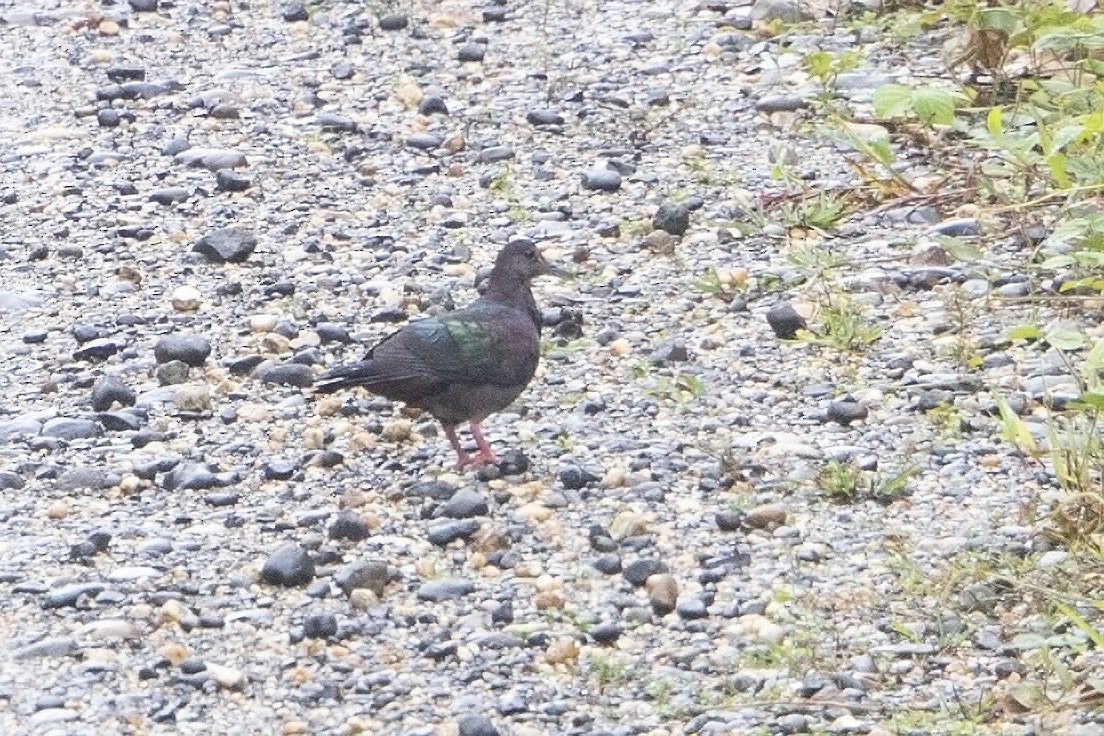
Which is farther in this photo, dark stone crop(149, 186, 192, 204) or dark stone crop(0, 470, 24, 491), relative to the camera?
dark stone crop(149, 186, 192, 204)

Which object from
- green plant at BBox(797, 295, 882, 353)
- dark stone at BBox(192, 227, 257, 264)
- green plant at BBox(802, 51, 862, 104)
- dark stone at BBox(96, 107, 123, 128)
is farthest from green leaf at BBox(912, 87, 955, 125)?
dark stone at BBox(96, 107, 123, 128)

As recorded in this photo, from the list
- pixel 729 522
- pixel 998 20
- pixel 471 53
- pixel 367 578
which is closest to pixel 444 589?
pixel 367 578

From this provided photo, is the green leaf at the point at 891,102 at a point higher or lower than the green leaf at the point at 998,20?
higher

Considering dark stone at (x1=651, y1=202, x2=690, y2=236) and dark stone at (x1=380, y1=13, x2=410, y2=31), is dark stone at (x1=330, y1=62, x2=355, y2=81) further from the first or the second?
dark stone at (x1=651, y1=202, x2=690, y2=236)

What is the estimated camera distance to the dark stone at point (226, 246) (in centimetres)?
789

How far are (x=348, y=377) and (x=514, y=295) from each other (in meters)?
0.84

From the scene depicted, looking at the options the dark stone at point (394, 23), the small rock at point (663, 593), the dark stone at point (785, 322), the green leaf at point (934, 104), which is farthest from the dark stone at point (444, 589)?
the dark stone at point (394, 23)

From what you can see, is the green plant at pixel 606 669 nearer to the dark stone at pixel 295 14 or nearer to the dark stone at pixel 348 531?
the dark stone at pixel 348 531

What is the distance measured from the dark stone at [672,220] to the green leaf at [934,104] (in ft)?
3.49

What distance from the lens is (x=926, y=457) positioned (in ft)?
19.6

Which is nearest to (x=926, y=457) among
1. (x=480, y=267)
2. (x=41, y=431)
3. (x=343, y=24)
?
(x=480, y=267)

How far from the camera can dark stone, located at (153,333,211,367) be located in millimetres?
7051

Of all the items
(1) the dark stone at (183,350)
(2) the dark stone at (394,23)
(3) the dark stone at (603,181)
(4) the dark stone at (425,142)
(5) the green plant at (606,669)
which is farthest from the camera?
(2) the dark stone at (394,23)

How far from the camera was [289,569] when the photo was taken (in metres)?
5.50
